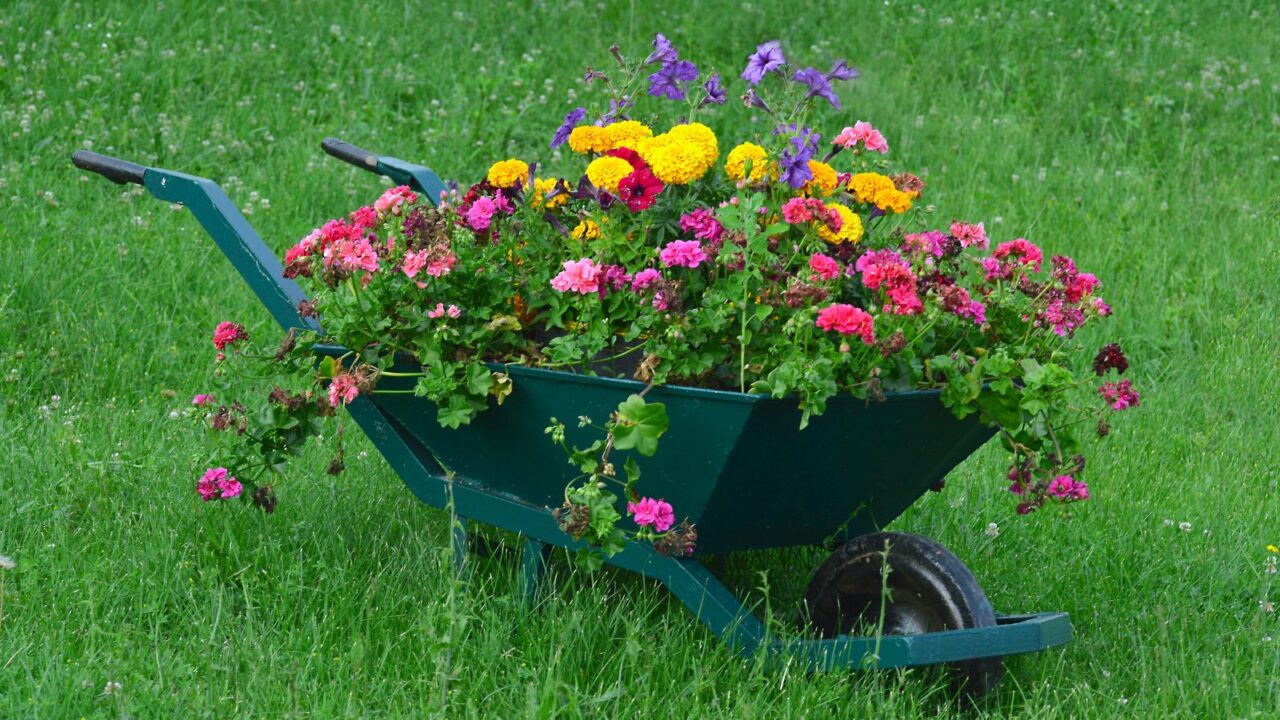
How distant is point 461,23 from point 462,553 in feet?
16.0

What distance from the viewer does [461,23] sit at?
7.16m

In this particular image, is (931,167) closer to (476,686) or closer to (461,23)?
(461,23)

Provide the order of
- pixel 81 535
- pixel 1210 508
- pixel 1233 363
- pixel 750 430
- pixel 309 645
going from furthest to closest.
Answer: pixel 1233 363, pixel 1210 508, pixel 81 535, pixel 309 645, pixel 750 430

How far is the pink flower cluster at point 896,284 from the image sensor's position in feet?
7.45

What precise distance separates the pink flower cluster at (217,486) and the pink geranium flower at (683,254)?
1.03 m

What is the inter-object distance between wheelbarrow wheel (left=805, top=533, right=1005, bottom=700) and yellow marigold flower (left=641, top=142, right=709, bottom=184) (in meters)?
0.71

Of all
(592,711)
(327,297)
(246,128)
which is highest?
(327,297)

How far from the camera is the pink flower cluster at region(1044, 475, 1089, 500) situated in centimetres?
237

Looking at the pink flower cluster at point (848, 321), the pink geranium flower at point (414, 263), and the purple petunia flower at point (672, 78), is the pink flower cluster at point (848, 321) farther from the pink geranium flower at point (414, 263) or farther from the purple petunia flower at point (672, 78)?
the pink geranium flower at point (414, 263)

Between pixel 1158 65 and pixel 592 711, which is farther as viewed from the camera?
pixel 1158 65

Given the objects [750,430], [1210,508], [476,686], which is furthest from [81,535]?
[1210,508]

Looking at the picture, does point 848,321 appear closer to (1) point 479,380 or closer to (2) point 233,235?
(1) point 479,380

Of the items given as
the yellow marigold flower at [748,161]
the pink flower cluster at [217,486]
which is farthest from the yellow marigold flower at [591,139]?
the pink flower cluster at [217,486]

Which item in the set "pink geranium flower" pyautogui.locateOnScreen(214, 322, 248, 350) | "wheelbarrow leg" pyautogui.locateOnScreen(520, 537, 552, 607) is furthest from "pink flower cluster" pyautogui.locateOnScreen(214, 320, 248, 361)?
"wheelbarrow leg" pyautogui.locateOnScreen(520, 537, 552, 607)
